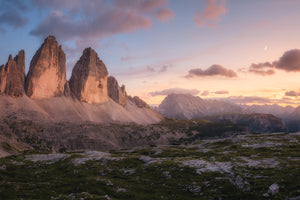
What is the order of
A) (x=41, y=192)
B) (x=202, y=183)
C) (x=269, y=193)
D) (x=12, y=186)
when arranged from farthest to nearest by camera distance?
(x=202, y=183)
(x=12, y=186)
(x=41, y=192)
(x=269, y=193)

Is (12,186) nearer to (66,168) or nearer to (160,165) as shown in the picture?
(66,168)

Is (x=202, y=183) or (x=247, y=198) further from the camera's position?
(x=202, y=183)

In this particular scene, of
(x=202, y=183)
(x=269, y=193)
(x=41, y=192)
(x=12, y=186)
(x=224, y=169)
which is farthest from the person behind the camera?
(x=224, y=169)

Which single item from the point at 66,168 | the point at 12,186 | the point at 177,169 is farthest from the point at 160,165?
the point at 12,186

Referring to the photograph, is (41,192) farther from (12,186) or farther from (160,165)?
(160,165)

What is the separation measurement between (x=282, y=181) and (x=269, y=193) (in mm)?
4616

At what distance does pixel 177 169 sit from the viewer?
40.5 m

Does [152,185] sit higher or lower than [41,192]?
lower

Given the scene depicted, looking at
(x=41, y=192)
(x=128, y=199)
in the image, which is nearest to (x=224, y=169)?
(x=128, y=199)

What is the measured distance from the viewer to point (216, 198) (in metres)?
26.8

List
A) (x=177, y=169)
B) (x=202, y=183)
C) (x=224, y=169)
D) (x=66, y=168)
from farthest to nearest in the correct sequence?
(x=66, y=168)
(x=177, y=169)
(x=224, y=169)
(x=202, y=183)

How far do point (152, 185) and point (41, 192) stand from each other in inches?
601

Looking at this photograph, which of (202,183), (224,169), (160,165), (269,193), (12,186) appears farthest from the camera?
(160,165)

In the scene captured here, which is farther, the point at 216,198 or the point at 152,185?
the point at 152,185
